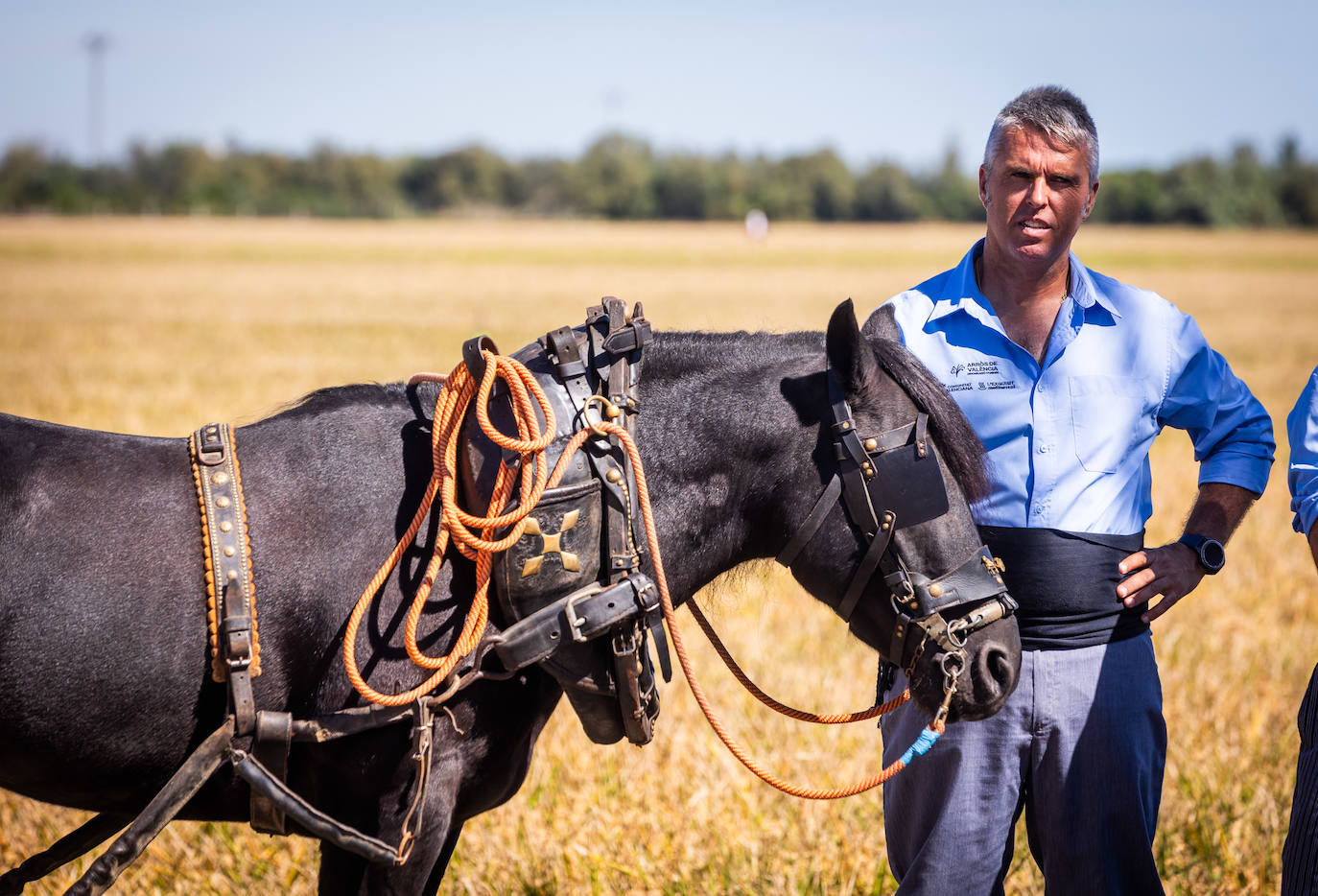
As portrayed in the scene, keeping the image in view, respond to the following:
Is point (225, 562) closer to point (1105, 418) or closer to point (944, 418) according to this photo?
Result: point (944, 418)

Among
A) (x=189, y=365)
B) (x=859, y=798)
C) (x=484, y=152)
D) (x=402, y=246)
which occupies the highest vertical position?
(x=484, y=152)

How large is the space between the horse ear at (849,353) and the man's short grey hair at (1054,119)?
835 millimetres

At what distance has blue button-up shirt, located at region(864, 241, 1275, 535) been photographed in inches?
110

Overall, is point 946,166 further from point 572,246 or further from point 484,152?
point 572,246

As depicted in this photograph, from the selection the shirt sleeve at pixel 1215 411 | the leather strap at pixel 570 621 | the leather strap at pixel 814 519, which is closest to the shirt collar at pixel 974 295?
the shirt sleeve at pixel 1215 411

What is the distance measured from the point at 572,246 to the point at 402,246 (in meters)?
8.41

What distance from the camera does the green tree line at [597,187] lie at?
79.9 m

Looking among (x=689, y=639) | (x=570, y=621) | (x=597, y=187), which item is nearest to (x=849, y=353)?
(x=570, y=621)

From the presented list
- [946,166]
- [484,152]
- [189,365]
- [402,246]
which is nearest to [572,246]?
[402,246]

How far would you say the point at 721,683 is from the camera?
18.8 ft

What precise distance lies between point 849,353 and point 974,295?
2.27 ft

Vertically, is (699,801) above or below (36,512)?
below

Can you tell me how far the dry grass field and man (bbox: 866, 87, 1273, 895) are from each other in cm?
72

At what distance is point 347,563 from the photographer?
7.96 ft
